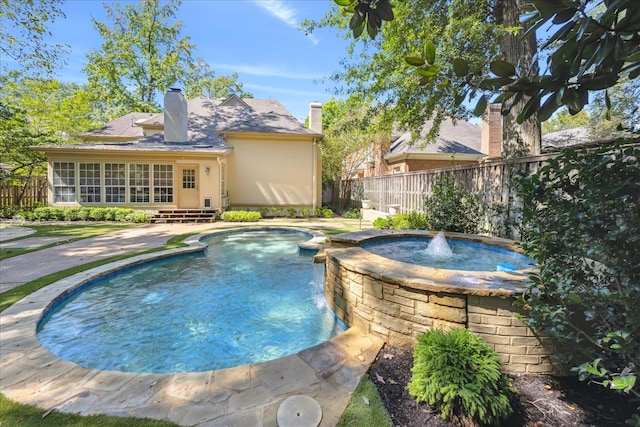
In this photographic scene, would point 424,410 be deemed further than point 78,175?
No

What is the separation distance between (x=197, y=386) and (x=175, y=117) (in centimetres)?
1536

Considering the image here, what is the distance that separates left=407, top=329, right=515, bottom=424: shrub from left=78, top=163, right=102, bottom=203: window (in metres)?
16.2

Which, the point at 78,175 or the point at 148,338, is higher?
the point at 78,175

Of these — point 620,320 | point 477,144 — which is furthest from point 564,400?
point 477,144

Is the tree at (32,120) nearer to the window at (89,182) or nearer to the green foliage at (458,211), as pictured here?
the window at (89,182)

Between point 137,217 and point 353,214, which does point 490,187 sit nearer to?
point 353,214

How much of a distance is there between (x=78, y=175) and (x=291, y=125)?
10763mm

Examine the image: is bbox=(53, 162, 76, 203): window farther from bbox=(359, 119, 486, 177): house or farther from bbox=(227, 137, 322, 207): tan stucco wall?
bbox=(359, 119, 486, 177): house

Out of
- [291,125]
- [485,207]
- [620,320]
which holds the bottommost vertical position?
[620,320]

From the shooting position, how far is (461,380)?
7.11 ft

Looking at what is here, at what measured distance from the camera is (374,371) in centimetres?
274

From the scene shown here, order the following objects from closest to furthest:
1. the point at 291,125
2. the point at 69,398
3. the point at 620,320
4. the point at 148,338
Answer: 1. the point at 620,320
2. the point at 69,398
3. the point at 148,338
4. the point at 291,125

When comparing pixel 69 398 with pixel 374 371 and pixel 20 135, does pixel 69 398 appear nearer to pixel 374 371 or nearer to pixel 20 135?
pixel 374 371

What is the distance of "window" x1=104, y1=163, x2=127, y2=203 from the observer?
13727mm
